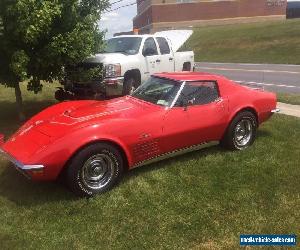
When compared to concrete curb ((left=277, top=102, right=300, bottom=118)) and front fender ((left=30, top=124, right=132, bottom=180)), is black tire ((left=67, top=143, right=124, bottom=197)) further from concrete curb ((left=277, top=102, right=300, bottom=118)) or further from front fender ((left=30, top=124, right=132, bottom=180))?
concrete curb ((left=277, top=102, right=300, bottom=118))

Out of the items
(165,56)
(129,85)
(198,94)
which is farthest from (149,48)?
(198,94)

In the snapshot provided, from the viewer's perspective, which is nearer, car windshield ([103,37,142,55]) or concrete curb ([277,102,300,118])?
concrete curb ([277,102,300,118])

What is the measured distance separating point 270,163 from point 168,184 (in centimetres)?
199

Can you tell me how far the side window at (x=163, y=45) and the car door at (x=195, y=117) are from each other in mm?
5983

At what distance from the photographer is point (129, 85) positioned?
1117 centimetres

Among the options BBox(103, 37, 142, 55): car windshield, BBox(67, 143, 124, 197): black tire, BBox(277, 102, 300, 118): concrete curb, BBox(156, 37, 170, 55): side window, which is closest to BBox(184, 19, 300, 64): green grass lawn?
BBox(156, 37, 170, 55): side window

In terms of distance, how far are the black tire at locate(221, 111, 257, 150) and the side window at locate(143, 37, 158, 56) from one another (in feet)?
17.6

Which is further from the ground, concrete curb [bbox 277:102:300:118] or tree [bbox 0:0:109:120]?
tree [bbox 0:0:109:120]

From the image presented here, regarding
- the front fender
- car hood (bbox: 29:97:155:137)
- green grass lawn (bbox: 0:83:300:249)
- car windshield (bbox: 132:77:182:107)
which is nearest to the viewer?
green grass lawn (bbox: 0:83:300:249)

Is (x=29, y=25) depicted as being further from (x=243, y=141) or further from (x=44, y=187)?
(x=243, y=141)

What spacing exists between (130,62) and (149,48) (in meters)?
1.40

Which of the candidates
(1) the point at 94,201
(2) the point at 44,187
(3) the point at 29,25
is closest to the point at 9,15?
(3) the point at 29,25

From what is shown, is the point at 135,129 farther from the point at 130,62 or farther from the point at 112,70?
the point at 130,62

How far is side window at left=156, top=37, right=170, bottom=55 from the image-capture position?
12894mm
